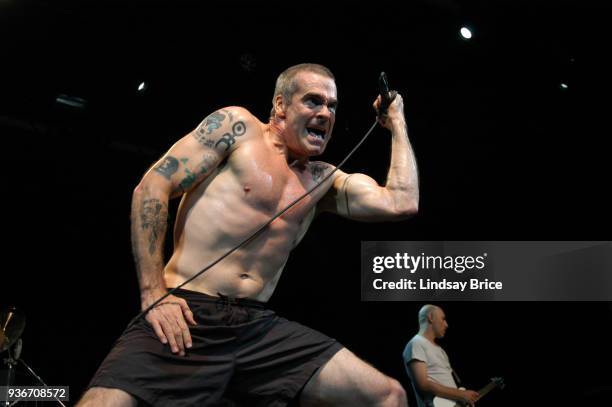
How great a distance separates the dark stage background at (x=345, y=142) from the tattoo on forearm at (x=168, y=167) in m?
2.63

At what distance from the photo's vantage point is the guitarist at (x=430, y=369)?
4.04 meters

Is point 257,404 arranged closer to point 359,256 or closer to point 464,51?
point 464,51

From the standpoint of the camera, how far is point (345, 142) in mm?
5223

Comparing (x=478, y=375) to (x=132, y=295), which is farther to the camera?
(x=478, y=375)

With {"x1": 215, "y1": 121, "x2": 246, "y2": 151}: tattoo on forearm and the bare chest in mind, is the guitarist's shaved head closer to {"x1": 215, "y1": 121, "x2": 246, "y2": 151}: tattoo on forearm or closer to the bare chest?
the bare chest

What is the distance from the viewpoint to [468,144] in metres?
5.22

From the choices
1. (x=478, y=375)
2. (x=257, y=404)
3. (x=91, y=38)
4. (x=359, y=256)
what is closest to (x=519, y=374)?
(x=478, y=375)

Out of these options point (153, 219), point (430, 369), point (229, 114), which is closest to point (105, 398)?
point (153, 219)

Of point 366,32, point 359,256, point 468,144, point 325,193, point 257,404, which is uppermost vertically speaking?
point 366,32

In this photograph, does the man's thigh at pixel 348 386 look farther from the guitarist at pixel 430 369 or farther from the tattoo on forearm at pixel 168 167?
the guitarist at pixel 430 369

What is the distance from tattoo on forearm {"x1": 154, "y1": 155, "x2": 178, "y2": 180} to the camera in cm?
173

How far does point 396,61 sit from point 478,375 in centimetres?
277

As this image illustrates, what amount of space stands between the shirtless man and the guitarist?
2305mm

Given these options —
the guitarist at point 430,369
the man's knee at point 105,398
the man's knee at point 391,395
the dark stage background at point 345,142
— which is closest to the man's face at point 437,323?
the guitarist at point 430,369
